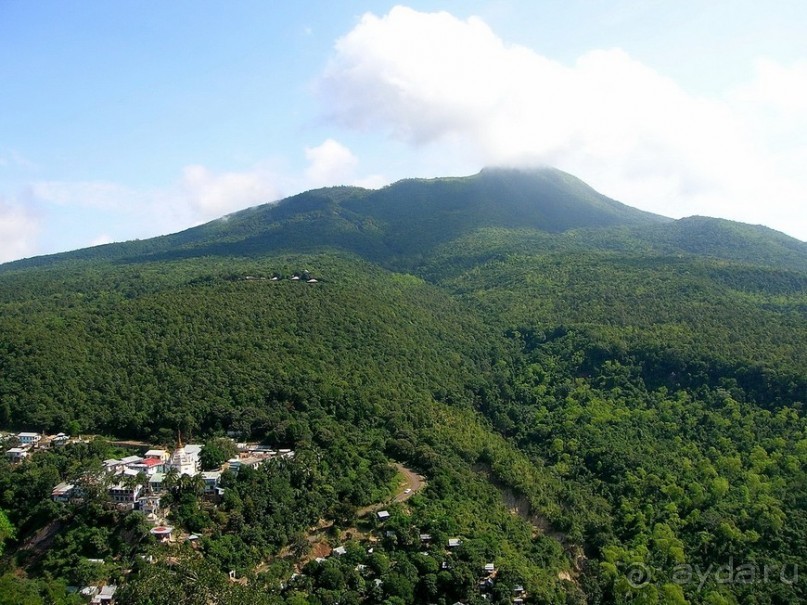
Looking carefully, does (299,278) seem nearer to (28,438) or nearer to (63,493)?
(28,438)

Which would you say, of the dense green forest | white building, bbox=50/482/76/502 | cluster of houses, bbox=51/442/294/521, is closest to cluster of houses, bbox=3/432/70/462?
the dense green forest

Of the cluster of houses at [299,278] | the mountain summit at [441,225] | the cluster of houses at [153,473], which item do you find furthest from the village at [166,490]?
the mountain summit at [441,225]

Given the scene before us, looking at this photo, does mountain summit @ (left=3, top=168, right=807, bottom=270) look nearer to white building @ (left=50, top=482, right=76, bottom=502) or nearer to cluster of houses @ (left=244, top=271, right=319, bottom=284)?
cluster of houses @ (left=244, top=271, right=319, bottom=284)

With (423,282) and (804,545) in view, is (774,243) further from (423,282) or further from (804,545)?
(804,545)

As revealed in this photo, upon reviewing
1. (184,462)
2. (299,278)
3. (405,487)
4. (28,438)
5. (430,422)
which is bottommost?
(405,487)

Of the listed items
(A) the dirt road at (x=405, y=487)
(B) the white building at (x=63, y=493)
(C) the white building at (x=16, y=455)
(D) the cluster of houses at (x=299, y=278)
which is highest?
(D) the cluster of houses at (x=299, y=278)

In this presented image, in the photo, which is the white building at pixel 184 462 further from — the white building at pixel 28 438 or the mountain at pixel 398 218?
the mountain at pixel 398 218

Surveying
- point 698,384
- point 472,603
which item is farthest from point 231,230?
point 472,603

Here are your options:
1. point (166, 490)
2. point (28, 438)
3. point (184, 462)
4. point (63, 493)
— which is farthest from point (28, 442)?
point (166, 490)
